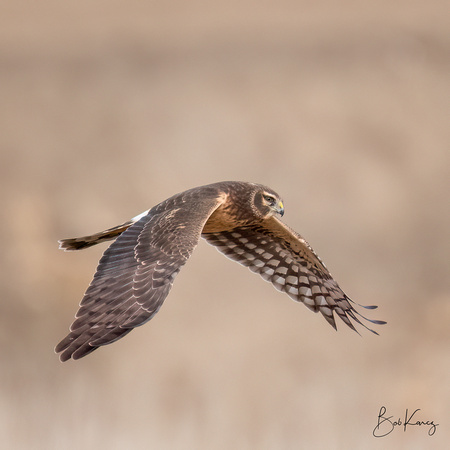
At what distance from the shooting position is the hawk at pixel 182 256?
3.18 metres

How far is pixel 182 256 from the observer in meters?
3.51

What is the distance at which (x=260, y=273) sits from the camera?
496cm

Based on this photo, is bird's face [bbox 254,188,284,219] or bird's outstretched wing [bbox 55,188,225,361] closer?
bird's outstretched wing [bbox 55,188,225,361]

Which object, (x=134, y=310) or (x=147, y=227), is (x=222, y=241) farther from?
(x=134, y=310)

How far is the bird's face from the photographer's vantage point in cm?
441

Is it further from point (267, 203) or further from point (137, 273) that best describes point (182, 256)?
point (267, 203)

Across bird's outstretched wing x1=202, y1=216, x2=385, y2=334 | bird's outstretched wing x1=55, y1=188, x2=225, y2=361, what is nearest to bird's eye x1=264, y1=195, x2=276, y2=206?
bird's outstretched wing x1=202, y1=216, x2=385, y2=334

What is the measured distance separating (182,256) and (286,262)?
1570 mm

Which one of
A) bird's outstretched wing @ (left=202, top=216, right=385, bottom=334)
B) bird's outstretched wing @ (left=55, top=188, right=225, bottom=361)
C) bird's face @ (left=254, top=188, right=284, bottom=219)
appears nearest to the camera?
bird's outstretched wing @ (left=55, top=188, right=225, bottom=361)

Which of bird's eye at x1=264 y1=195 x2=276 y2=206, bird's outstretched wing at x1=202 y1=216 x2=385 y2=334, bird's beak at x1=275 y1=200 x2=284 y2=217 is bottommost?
bird's outstretched wing at x1=202 y1=216 x2=385 y2=334

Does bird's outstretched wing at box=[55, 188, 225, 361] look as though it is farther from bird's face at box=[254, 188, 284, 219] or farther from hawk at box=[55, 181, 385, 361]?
bird's face at box=[254, 188, 284, 219]

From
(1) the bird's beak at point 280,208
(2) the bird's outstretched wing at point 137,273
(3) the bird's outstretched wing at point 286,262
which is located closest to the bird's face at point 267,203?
(1) the bird's beak at point 280,208

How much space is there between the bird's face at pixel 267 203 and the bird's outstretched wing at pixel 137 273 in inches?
17.4

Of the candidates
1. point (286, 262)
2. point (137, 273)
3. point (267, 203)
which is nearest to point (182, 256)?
point (137, 273)
